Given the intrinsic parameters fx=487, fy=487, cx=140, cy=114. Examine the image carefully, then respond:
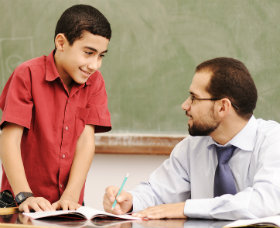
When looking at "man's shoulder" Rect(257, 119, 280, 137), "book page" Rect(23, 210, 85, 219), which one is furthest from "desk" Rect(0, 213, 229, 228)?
"man's shoulder" Rect(257, 119, 280, 137)

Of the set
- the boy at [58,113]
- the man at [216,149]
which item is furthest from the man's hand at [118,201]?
the boy at [58,113]

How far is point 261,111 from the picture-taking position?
2.75 m

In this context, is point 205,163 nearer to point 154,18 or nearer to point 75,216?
point 75,216

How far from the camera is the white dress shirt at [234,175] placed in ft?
5.11

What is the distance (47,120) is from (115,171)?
1.09m

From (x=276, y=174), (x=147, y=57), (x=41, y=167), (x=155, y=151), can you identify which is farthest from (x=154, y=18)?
(x=276, y=174)

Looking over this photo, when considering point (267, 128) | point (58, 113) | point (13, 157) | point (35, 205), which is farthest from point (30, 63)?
point (267, 128)

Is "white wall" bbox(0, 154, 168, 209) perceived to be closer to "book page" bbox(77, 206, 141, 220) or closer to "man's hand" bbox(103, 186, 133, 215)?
"man's hand" bbox(103, 186, 133, 215)

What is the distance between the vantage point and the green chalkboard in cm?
274

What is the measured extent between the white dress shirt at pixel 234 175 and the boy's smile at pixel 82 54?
0.50 metres

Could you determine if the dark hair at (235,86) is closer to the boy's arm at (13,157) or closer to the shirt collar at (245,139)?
the shirt collar at (245,139)

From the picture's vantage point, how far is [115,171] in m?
2.97

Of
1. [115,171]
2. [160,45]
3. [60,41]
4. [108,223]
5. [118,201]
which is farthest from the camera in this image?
[115,171]

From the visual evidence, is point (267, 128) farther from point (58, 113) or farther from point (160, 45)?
point (160, 45)
